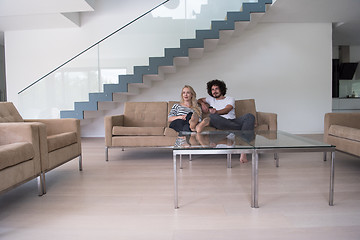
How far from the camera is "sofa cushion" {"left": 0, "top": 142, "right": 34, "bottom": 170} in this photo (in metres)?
1.64

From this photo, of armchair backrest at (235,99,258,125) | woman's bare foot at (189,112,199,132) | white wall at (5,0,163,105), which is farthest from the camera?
white wall at (5,0,163,105)

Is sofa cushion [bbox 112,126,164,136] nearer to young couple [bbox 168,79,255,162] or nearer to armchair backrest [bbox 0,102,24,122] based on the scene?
young couple [bbox 168,79,255,162]

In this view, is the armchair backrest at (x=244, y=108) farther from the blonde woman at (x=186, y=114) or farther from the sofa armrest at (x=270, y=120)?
the blonde woman at (x=186, y=114)

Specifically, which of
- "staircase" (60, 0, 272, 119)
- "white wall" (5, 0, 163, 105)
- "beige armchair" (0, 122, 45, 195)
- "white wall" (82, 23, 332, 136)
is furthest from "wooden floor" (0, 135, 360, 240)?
"white wall" (5, 0, 163, 105)

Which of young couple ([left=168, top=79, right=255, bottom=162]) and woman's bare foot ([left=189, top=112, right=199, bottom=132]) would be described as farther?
young couple ([left=168, top=79, right=255, bottom=162])

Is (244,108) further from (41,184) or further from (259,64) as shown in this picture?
(41,184)

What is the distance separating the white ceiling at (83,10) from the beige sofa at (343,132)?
261 centimetres

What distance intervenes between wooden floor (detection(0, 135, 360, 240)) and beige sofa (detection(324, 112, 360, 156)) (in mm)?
272

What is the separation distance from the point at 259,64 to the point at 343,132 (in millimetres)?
3449

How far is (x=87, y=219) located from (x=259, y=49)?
17.7 ft

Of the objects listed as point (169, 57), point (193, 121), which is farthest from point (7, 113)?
point (169, 57)

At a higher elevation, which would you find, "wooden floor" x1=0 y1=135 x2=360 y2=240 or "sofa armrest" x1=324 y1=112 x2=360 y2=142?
"sofa armrest" x1=324 y1=112 x2=360 y2=142

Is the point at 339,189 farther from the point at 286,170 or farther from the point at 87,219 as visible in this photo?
the point at 87,219

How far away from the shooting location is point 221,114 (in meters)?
3.48
